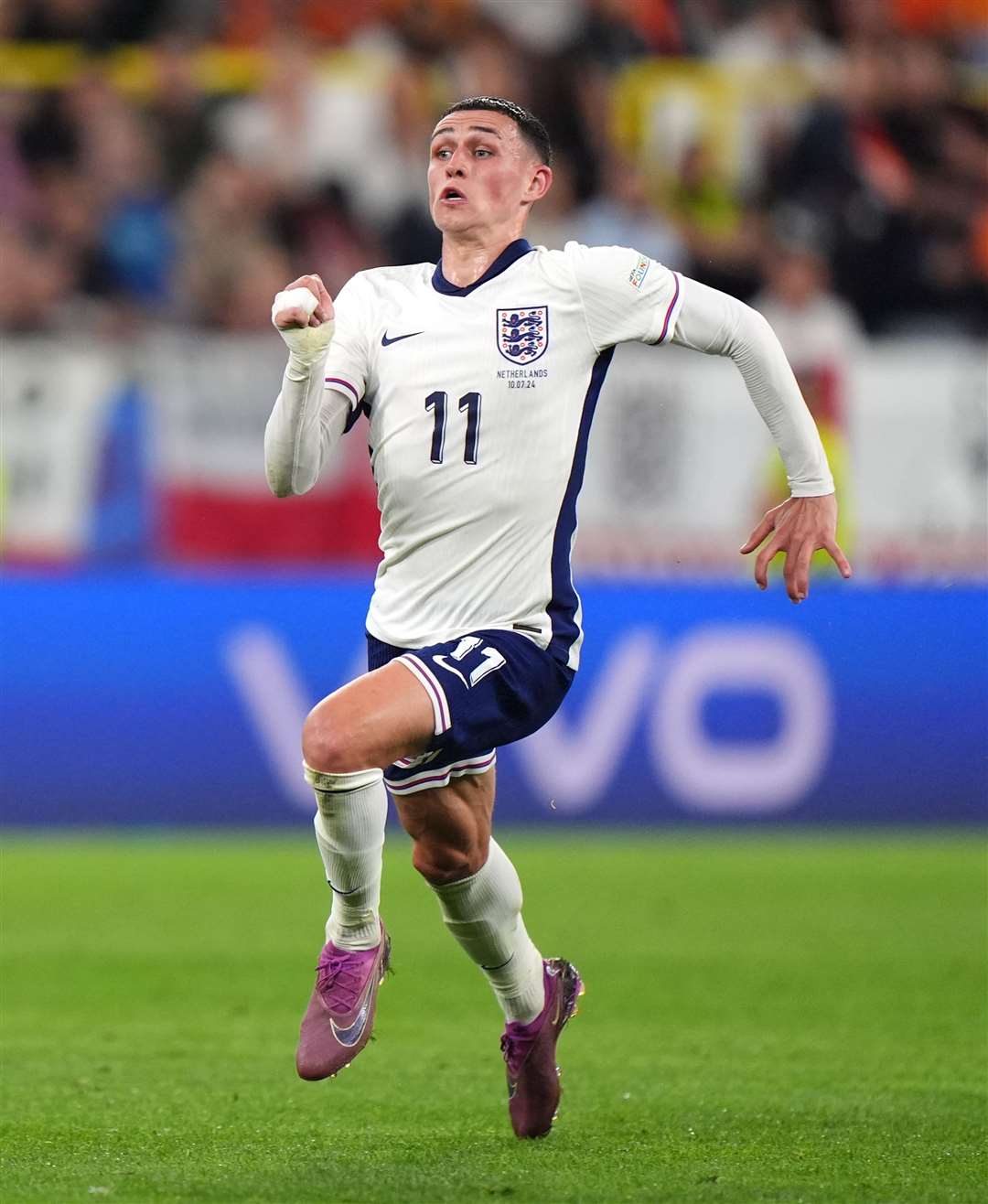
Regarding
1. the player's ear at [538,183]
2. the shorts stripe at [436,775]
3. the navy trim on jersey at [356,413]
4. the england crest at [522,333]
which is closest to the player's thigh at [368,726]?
the shorts stripe at [436,775]

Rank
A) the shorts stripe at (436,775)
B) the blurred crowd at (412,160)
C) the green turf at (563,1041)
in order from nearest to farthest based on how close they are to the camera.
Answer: the green turf at (563,1041), the shorts stripe at (436,775), the blurred crowd at (412,160)

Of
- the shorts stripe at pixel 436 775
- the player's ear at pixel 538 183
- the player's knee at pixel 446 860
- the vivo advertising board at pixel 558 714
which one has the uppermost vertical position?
the player's ear at pixel 538 183

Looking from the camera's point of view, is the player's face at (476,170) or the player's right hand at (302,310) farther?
the player's face at (476,170)

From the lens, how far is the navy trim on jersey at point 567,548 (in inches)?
199

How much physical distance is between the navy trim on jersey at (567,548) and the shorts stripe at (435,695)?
38cm

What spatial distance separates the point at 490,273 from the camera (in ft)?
16.8

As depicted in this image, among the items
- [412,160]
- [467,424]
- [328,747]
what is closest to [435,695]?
[328,747]

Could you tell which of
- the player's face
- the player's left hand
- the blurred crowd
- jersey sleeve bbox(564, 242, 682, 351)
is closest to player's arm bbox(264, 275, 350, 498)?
the player's face

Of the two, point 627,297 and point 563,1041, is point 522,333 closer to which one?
point 627,297

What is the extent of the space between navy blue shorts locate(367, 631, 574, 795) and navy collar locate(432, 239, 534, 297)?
0.85m

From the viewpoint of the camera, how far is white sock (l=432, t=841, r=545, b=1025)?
5.14 meters

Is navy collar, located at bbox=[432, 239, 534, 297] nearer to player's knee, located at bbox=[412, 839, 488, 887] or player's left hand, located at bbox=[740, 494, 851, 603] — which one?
player's left hand, located at bbox=[740, 494, 851, 603]

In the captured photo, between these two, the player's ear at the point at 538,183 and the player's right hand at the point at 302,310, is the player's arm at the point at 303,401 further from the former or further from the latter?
the player's ear at the point at 538,183

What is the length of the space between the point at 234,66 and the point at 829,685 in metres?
6.05
